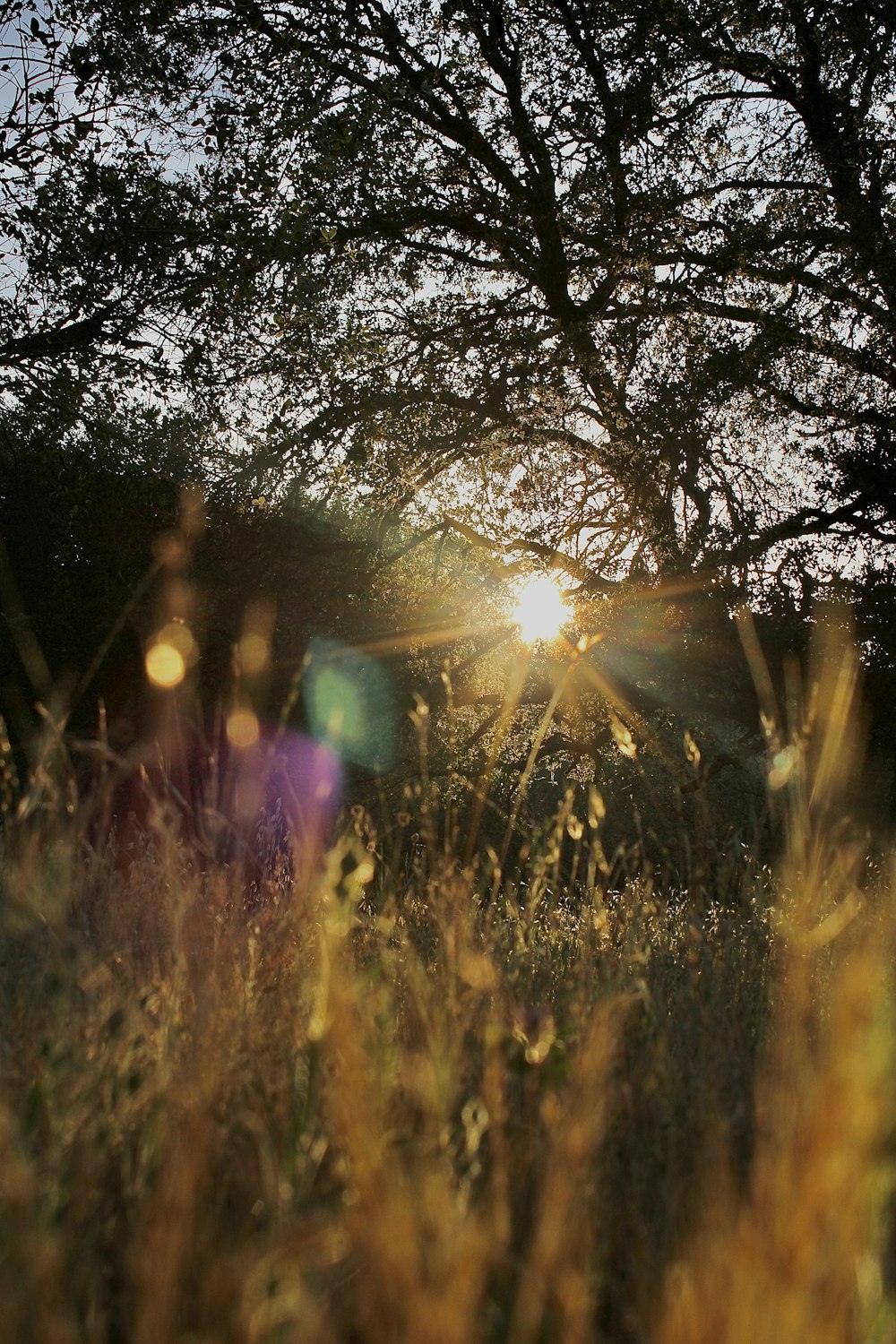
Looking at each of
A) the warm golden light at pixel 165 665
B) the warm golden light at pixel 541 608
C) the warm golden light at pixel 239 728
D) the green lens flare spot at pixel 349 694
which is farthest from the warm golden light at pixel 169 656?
the warm golden light at pixel 239 728

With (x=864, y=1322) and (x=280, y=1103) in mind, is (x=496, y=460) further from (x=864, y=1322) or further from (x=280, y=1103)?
(x=864, y=1322)

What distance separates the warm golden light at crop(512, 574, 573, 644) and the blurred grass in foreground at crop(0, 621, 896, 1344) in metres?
8.66

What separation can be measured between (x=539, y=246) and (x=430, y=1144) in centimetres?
1108

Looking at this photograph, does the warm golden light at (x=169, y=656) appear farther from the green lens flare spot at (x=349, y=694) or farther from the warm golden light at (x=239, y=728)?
the warm golden light at (x=239, y=728)

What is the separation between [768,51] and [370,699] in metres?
8.91

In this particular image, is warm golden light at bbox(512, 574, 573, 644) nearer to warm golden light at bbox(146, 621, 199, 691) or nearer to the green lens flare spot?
the green lens flare spot

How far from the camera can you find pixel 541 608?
42.9 feet

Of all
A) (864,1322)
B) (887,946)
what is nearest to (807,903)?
(887,946)

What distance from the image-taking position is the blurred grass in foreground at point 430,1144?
1.53 m

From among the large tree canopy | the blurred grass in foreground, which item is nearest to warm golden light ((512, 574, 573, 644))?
the large tree canopy

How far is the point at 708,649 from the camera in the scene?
36.7 ft

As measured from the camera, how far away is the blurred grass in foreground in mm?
1532

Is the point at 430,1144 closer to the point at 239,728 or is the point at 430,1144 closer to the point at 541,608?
the point at 239,728

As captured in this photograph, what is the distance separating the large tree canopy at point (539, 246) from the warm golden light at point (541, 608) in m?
0.47
